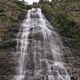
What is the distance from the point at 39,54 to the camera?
2139 cm

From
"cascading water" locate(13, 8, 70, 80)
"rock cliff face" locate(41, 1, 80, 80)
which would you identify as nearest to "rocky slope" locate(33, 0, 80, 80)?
"rock cliff face" locate(41, 1, 80, 80)

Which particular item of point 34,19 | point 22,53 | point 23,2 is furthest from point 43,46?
point 23,2

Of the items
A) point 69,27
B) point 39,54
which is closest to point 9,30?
point 39,54

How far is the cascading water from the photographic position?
20094 millimetres

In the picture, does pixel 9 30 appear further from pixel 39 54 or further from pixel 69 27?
pixel 69 27

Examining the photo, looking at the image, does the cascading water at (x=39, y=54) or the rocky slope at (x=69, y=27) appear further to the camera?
the rocky slope at (x=69, y=27)

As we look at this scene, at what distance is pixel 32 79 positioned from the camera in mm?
19578

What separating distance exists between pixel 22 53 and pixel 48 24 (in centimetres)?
582

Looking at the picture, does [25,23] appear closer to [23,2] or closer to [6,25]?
[6,25]

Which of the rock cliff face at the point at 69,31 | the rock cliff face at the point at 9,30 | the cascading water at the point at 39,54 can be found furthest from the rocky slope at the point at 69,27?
the rock cliff face at the point at 9,30

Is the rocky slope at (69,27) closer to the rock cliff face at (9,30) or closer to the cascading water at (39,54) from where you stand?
the cascading water at (39,54)

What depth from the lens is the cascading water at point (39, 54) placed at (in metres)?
20.1

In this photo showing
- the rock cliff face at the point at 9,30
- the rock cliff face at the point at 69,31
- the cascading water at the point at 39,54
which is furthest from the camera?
the rock cliff face at the point at 69,31

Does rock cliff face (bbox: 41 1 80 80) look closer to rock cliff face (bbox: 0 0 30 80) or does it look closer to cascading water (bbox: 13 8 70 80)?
cascading water (bbox: 13 8 70 80)
